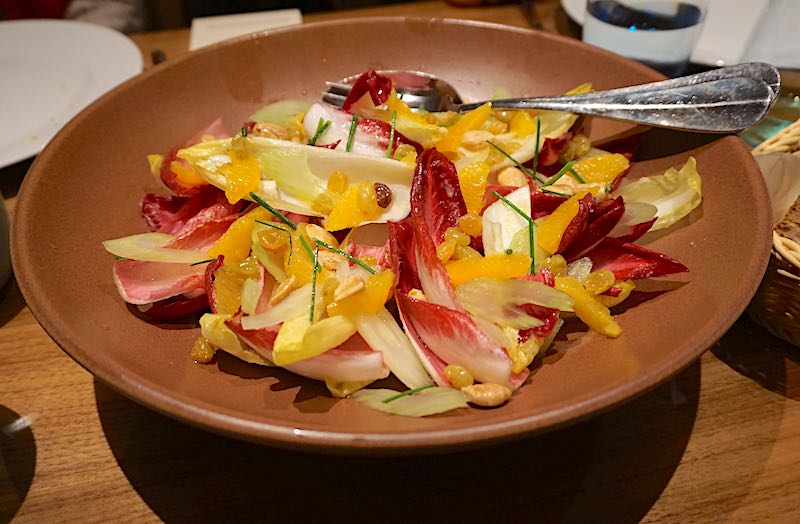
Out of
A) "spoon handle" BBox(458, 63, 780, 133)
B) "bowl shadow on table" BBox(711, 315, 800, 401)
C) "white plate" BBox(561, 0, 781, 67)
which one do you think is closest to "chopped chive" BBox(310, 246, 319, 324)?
"spoon handle" BBox(458, 63, 780, 133)

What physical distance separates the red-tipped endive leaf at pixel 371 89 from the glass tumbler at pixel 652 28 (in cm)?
95

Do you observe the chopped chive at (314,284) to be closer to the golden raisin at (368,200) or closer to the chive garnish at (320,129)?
the golden raisin at (368,200)

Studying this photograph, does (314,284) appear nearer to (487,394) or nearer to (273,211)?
(273,211)

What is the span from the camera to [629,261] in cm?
123

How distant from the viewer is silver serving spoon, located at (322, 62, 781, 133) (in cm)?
141

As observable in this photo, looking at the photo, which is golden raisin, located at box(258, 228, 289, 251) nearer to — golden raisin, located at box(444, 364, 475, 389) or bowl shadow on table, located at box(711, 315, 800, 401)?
golden raisin, located at box(444, 364, 475, 389)

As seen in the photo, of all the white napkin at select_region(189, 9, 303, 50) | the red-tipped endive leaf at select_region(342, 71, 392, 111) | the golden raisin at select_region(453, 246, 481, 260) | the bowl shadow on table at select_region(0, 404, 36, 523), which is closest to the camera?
the bowl shadow on table at select_region(0, 404, 36, 523)

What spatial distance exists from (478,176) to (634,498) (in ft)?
2.29

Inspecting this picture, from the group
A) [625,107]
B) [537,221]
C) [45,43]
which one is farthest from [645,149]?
[45,43]

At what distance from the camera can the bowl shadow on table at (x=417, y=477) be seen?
44.1 inches

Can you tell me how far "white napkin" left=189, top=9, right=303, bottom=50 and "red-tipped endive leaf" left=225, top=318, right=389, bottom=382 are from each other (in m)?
1.81

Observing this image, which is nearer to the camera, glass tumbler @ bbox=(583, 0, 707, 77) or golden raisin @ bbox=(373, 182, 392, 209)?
golden raisin @ bbox=(373, 182, 392, 209)

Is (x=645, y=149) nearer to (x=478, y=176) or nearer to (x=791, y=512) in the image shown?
(x=478, y=176)

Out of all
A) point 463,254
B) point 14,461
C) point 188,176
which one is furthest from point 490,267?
point 14,461
